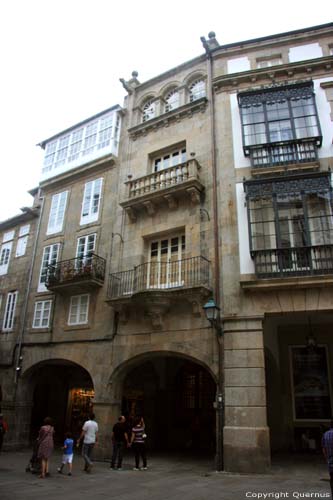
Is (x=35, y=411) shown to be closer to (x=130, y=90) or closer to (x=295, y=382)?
(x=295, y=382)

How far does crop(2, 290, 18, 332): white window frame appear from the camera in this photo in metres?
18.8

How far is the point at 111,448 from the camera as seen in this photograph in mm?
13438

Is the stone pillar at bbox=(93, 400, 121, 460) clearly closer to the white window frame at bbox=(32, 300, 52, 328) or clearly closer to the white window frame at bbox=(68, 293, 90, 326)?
the white window frame at bbox=(68, 293, 90, 326)

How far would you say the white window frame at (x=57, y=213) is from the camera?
62.7 feet

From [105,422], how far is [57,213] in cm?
1064

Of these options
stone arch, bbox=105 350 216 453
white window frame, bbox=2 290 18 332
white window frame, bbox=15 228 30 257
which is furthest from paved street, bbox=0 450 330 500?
white window frame, bbox=15 228 30 257

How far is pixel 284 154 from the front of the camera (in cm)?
1292

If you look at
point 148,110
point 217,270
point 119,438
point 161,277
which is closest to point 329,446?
point 217,270

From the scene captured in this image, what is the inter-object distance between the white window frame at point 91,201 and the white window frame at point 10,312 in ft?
18.5

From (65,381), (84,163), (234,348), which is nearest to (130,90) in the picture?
(84,163)

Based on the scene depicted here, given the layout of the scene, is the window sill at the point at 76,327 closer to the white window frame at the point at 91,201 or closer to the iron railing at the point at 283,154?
the white window frame at the point at 91,201

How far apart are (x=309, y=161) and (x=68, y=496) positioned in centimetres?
1165

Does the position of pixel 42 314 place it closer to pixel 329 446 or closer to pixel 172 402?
pixel 172 402

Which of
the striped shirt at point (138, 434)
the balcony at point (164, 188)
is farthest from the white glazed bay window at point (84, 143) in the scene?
the striped shirt at point (138, 434)
